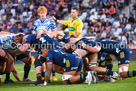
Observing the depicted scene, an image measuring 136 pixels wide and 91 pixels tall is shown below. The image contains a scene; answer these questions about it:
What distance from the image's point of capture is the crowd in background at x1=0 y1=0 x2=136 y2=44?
21.3 meters

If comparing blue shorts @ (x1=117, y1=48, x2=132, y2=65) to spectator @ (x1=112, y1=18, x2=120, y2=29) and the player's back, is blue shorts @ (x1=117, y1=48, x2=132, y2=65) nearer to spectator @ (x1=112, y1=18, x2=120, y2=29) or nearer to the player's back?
the player's back

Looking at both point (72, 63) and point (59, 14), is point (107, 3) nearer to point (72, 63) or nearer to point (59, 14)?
point (59, 14)

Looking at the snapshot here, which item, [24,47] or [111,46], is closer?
[24,47]

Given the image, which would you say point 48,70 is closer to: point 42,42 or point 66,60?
point 66,60

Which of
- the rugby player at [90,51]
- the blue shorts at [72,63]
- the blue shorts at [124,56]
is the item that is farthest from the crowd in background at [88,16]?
the blue shorts at [72,63]

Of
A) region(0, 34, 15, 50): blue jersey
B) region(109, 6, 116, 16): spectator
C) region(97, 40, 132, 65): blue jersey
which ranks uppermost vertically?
region(109, 6, 116, 16): spectator

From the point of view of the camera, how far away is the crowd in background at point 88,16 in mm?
21344

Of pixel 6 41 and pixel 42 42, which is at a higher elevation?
pixel 6 41

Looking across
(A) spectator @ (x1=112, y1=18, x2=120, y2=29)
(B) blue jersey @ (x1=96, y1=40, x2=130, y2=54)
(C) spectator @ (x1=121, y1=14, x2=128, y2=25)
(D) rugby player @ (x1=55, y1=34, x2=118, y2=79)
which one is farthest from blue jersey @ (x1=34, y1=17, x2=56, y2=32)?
(C) spectator @ (x1=121, y1=14, x2=128, y2=25)

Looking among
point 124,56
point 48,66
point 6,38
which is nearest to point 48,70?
point 48,66

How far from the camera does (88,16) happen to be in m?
23.2

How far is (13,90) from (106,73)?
2.83 m

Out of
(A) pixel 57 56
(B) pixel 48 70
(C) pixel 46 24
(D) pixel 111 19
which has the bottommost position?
(B) pixel 48 70

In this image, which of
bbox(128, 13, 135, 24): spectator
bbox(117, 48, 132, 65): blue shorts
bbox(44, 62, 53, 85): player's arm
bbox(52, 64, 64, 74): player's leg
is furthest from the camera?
bbox(128, 13, 135, 24): spectator
